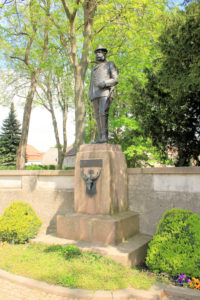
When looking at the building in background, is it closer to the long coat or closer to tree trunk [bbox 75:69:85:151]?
tree trunk [bbox 75:69:85:151]

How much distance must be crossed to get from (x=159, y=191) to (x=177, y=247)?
1969mm

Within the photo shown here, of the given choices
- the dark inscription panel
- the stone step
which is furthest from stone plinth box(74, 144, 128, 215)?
the stone step

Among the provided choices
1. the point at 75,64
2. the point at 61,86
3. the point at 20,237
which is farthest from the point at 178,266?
the point at 61,86

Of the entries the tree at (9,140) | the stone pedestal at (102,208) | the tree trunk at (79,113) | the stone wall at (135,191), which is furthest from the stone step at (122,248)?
the tree at (9,140)

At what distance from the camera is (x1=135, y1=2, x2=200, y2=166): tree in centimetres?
537

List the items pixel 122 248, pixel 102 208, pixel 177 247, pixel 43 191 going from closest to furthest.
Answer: pixel 177 247 → pixel 122 248 → pixel 102 208 → pixel 43 191

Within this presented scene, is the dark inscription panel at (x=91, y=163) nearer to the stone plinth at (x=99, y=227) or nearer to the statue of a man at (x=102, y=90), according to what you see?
the statue of a man at (x=102, y=90)

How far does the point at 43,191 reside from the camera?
292 inches

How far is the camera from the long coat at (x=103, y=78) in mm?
5975

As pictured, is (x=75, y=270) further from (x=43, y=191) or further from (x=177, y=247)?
(x=43, y=191)

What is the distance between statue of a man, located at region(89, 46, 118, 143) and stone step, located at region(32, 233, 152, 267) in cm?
240

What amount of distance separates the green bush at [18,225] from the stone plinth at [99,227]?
0.68 m

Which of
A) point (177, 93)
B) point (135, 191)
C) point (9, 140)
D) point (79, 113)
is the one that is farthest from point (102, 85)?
point (9, 140)

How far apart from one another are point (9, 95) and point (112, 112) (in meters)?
8.10
